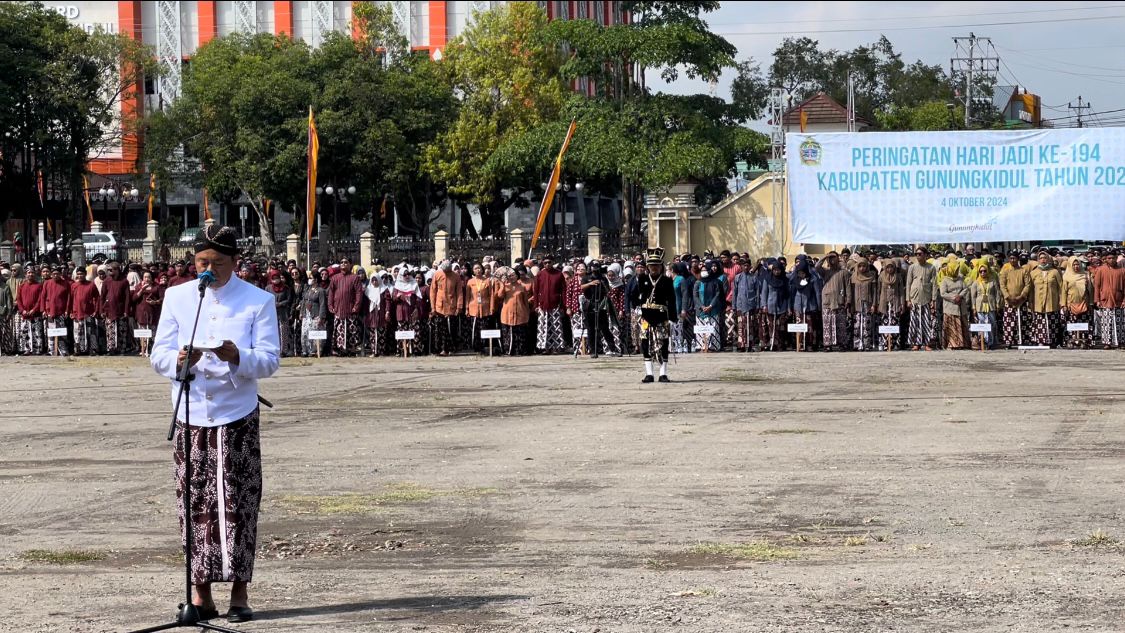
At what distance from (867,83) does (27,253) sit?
5851cm

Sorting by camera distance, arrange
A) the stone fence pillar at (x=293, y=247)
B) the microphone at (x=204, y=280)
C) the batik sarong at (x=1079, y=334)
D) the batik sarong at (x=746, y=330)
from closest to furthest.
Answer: the microphone at (x=204, y=280)
the batik sarong at (x=1079, y=334)
the batik sarong at (x=746, y=330)
the stone fence pillar at (x=293, y=247)

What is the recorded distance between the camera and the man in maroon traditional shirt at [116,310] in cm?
3048

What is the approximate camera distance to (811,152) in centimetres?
2786

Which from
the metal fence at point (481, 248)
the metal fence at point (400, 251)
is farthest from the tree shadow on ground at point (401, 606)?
the metal fence at point (400, 251)

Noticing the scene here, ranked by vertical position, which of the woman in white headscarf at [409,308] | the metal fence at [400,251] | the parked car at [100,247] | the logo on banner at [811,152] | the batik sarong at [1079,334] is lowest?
the batik sarong at [1079,334]

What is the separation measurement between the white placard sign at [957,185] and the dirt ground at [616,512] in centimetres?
836

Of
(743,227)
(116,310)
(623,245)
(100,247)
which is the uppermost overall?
(100,247)

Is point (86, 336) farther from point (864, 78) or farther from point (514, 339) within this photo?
point (864, 78)

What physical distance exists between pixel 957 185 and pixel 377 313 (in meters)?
10.1

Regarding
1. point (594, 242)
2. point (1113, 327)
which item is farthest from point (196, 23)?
point (1113, 327)

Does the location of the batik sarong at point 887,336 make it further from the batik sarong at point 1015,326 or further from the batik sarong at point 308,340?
the batik sarong at point 308,340

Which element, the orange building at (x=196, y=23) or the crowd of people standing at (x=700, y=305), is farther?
the orange building at (x=196, y=23)

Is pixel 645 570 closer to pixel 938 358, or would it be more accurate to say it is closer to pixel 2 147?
pixel 938 358

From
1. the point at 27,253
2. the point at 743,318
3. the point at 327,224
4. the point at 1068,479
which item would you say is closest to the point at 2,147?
the point at 27,253
